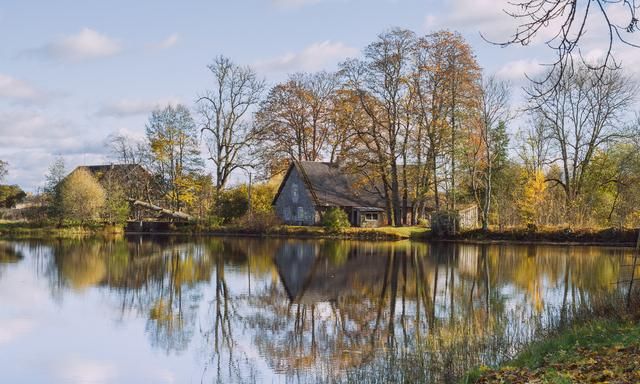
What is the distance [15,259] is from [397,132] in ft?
82.3

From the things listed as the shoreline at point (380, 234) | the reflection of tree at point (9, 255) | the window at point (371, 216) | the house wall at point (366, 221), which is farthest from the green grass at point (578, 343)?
the window at point (371, 216)

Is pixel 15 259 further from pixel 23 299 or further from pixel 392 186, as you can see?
pixel 392 186

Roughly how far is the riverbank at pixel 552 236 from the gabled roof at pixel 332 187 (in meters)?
11.0

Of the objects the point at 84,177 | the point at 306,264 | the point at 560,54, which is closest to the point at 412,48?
the point at 306,264

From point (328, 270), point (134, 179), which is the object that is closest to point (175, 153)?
point (134, 179)

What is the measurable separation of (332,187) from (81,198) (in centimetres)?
1879

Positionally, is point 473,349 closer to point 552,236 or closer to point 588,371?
point 588,371

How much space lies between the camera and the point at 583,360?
800cm

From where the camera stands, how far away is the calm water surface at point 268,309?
12.0m

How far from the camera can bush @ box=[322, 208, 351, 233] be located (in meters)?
47.0

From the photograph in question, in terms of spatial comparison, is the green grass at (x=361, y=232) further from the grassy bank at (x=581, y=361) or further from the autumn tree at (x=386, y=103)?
the grassy bank at (x=581, y=361)

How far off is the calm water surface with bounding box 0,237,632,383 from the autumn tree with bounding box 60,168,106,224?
50.0 feet

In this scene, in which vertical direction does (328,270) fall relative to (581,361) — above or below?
below

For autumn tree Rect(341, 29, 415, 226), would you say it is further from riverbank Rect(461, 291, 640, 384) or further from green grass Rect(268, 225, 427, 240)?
riverbank Rect(461, 291, 640, 384)
